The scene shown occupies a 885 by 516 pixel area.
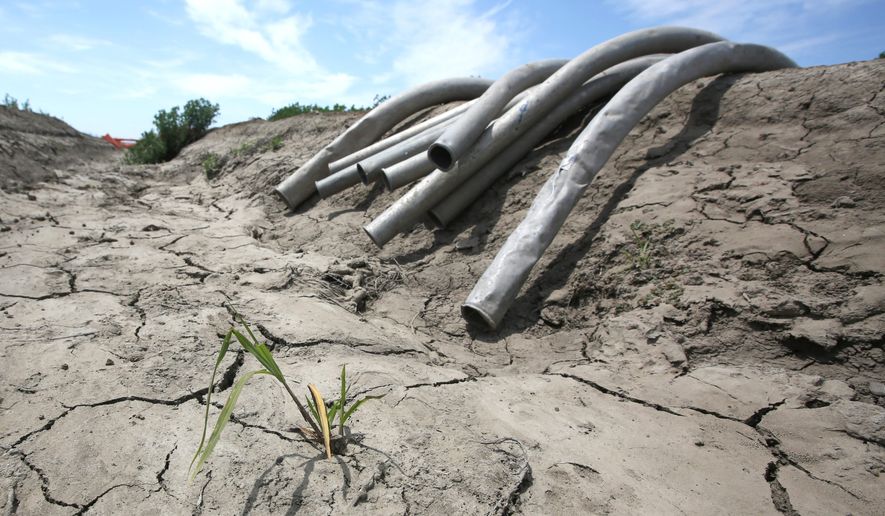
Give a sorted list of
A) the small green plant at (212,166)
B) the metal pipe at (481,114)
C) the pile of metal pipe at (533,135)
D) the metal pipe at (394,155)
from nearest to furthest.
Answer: the pile of metal pipe at (533,135)
the metal pipe at (481,114)
the metal pipe at (394,155)
the small green plant at (212,166)

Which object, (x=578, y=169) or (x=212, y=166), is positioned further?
(x=212, y=166)

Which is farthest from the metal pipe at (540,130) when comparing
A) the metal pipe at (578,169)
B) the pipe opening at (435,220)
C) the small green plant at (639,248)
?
the small green plant at (639,248)

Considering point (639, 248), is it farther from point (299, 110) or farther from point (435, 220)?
point (299, 110)

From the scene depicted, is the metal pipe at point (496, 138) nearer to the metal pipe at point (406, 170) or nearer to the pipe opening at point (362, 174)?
the metal pipe at point (406, 170)

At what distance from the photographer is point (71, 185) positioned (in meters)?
6.53

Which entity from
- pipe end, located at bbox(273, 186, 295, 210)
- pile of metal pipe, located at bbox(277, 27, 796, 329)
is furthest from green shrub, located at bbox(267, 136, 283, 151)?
pile of metal pipe, located at bbox(277, 27, 796, 329)

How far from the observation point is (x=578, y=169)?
3537 millimetres

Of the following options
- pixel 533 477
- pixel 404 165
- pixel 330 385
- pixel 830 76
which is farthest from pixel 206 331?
pixel 830 76

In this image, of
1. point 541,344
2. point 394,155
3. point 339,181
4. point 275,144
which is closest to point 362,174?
point 394,155

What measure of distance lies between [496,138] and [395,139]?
1480 millimetres

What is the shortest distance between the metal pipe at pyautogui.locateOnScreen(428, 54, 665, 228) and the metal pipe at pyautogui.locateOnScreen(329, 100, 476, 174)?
1007 millimetres

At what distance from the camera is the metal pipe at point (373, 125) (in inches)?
229

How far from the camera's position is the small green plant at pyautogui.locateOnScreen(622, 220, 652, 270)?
316 cm

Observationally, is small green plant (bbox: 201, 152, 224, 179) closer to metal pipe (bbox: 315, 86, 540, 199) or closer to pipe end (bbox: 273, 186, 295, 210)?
pipe end (bbox: 273, 186, 295, 210)
